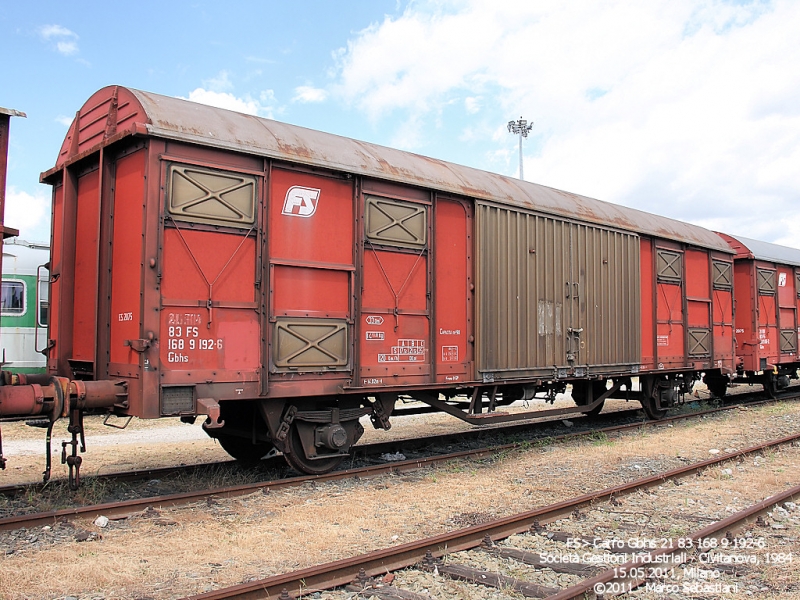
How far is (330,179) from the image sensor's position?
7770 millimetres

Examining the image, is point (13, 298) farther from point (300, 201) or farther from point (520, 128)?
point (520, 128)

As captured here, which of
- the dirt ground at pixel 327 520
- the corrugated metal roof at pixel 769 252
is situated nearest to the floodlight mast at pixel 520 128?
the corrugated metal roof at pixel 769 252

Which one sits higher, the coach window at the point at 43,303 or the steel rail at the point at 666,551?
the coach window at the point at 43,303

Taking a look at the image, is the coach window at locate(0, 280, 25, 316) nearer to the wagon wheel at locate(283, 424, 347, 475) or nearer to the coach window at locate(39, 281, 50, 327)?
the coach window at locate(39, 281, 50, 327)

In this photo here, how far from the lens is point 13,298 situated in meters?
14.0

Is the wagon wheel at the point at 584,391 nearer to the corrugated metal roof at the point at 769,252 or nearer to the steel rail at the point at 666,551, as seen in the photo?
the steel rail at the point at 666,551

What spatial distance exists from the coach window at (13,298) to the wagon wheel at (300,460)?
31.0 ft

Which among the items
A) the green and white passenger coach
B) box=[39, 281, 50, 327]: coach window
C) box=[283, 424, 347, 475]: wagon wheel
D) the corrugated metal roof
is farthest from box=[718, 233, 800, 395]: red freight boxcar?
the green and white passenger coach

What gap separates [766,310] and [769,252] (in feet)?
5.48

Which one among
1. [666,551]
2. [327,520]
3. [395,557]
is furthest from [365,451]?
[666,551]

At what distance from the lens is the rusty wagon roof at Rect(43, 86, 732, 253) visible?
6.69 meters

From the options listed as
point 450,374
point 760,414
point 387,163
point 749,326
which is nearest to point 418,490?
point 450,374

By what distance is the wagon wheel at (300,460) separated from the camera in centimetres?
764

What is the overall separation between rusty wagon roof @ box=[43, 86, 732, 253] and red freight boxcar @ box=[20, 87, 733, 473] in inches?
1.2
